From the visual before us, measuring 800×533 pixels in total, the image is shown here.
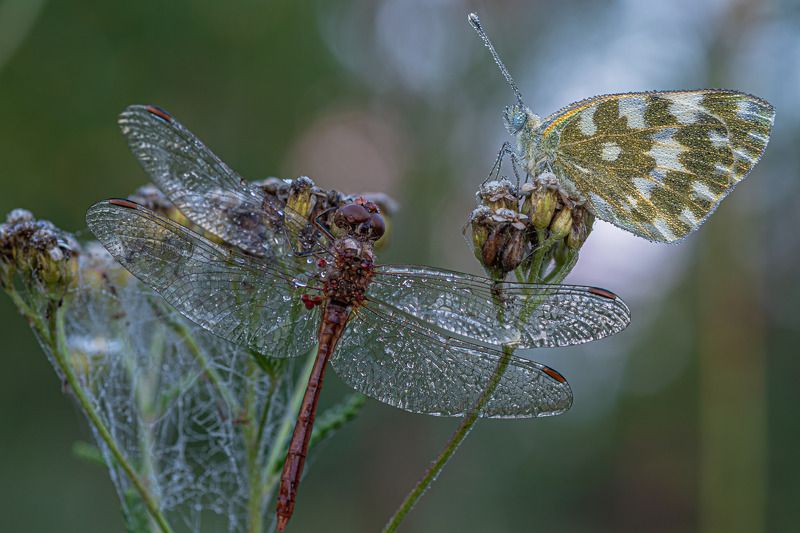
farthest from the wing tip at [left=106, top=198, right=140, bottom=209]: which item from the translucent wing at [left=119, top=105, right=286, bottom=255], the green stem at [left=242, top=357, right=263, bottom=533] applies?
the green stem at [left=242, top=357, right=263, bottom=533]

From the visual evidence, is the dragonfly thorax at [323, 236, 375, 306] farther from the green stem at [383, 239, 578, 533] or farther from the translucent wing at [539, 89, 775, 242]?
the translucent wing at [539, 89, 775, 242]

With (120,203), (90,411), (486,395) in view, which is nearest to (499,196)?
(486,395)

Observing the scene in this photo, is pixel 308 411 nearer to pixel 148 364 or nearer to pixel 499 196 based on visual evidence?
pixel 499 196

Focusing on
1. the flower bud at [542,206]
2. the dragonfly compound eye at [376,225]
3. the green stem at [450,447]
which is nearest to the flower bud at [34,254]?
the dragonfly compound eye at [376,225]

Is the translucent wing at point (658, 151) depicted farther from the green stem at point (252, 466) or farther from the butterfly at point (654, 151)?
the green stem at point (252, 466)

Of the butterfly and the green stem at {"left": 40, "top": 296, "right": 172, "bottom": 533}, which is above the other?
the butterfly

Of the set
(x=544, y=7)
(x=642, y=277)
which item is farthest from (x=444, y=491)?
(x=544, y=7)
